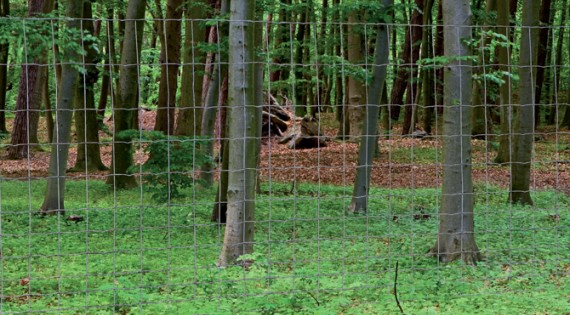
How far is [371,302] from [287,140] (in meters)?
17.9

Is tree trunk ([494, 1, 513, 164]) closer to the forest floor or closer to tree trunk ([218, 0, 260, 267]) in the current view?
the forest floor

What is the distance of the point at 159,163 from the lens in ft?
37.3

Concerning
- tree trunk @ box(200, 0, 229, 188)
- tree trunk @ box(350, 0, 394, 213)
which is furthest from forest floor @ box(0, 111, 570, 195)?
tree trunk @ box(350, 0, 394, 213)

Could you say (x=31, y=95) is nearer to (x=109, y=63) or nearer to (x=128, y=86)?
(x=128, y=86)

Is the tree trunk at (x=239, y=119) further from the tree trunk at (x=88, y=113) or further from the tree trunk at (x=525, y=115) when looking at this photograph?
the tree trunk at (x=88, y=113)

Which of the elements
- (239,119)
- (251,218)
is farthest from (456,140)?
(251,218)

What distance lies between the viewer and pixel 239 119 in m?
7.39

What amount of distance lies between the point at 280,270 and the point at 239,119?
6.15 feet

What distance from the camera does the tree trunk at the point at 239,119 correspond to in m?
7.15

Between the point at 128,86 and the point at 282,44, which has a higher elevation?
the point at 282,44

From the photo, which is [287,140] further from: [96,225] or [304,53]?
[96,225]

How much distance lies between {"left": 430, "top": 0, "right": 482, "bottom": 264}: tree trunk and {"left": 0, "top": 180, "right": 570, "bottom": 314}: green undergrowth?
327mm

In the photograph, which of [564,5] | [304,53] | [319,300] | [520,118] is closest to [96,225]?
[319,300]

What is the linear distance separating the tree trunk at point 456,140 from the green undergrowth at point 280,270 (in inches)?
12.9
